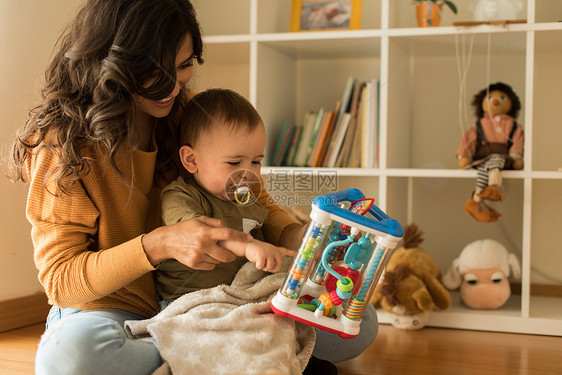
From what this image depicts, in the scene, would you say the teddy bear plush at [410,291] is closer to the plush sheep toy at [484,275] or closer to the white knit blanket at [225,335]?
the plush sheep toy at [484,275]

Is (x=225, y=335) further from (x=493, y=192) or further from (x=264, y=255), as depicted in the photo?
(x=493, y=192)

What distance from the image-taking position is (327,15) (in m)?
2.04

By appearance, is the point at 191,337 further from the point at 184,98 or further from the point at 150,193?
the point at 184,98

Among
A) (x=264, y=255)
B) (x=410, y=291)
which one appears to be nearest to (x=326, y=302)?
(x=264, y=255)

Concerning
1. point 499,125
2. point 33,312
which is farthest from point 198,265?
point 499,125

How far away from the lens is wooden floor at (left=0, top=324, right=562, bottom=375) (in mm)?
1399

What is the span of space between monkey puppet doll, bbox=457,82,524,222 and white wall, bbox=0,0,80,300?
49.1 inches

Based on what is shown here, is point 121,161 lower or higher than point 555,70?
lower

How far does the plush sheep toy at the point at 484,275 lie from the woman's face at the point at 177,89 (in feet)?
3.59

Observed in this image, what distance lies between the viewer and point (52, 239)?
3.63ft

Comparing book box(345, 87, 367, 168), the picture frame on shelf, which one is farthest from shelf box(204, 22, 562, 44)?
book box(345, 87, 367, 168)

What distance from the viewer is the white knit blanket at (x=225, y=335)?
1.01 m

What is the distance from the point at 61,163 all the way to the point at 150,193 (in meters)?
0.26

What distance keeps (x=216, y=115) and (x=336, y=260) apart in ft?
1.18
